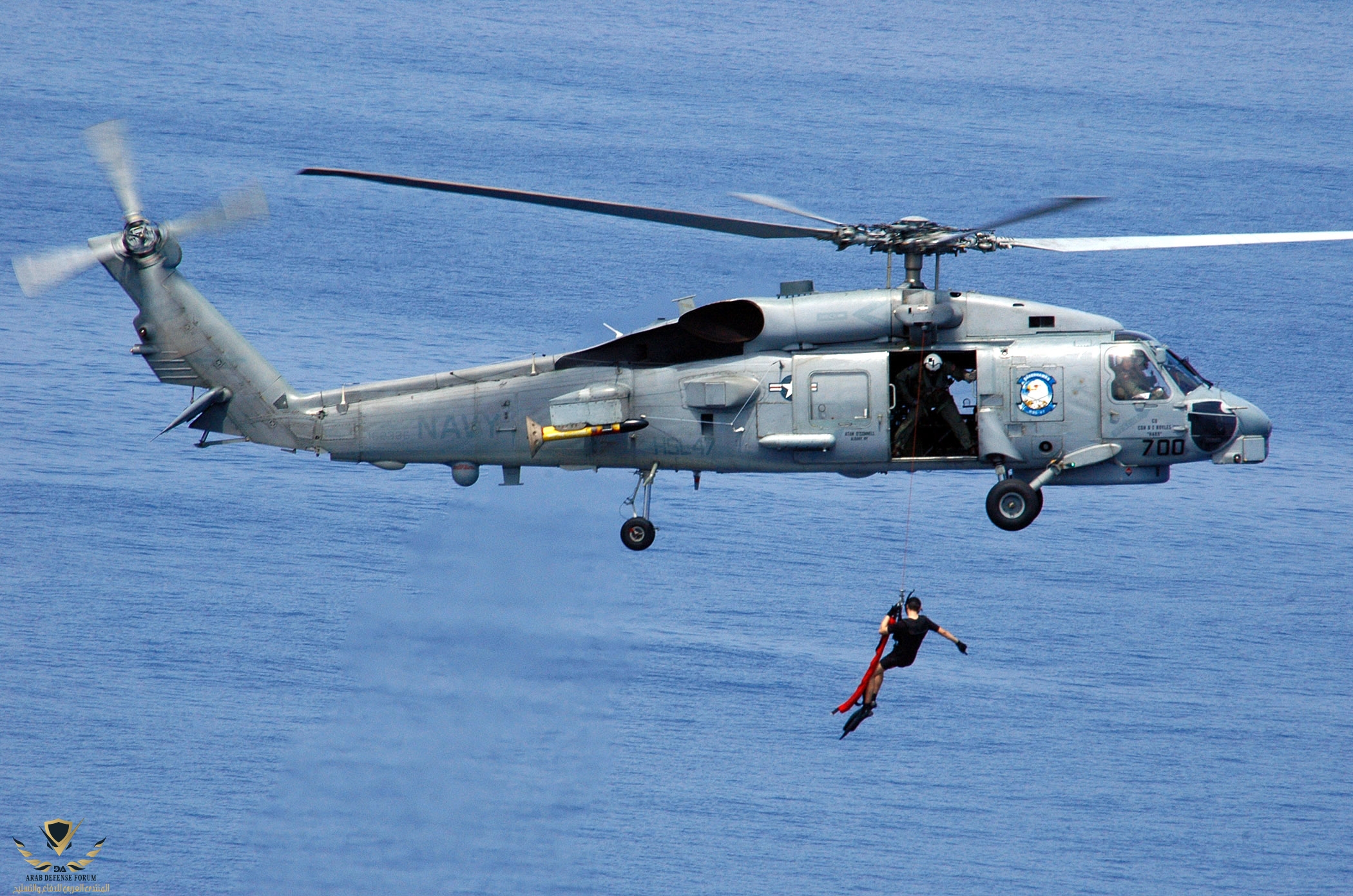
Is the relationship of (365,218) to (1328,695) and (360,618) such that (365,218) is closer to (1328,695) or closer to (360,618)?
(360,618)

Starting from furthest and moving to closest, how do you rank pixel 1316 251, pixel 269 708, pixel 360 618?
pixel 1316 251
pixel 269 708
pixel 360 618

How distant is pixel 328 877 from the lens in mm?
44875

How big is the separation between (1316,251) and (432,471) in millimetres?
49259

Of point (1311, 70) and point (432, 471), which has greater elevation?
point (1311, 70)

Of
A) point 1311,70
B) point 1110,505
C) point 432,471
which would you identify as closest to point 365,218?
point 432,471

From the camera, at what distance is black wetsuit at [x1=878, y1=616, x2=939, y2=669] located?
69.1ft

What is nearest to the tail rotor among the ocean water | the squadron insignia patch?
the squadron insignia patch

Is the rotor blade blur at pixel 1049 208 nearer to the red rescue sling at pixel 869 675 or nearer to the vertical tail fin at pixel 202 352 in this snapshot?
the red rescue sling at pixel 869 675

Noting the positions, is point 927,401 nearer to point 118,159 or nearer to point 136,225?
point 136,225

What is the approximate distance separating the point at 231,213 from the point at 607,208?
7.67 meters

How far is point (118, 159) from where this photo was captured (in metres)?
24.1

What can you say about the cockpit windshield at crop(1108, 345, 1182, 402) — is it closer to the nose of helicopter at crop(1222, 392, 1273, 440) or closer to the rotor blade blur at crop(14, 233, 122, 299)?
the nose of helicopter at crop(1222, 392, 1273, 440)

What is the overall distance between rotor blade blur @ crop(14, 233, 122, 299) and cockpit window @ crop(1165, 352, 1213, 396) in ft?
50.1

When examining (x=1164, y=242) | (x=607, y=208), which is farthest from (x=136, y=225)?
(x=1164, y=242)
